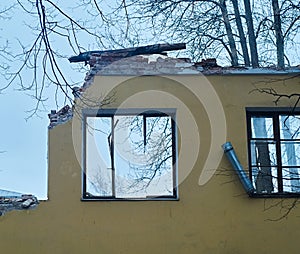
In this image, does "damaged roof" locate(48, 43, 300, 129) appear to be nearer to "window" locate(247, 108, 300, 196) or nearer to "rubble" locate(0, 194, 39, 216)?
"window" locate(247, 108, 300, 196)

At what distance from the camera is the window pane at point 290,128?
1005 cm

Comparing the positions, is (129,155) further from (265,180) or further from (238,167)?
(265,180)

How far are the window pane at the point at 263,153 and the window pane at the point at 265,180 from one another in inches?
4.6

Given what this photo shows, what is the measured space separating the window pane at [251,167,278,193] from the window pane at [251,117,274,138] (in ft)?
1.89

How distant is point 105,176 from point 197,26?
595cm

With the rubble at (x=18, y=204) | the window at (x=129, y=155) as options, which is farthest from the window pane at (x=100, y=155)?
the rubble at (x=18, y=204)

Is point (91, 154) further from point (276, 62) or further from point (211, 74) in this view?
point (276, 62)

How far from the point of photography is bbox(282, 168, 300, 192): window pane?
9.95 metres

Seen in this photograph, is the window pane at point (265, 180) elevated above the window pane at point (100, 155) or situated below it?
below

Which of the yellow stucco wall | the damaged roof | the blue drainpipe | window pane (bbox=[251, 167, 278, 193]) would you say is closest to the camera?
the yellow stucco wall

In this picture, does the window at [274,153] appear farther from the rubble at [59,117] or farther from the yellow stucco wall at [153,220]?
the rubble at [59,117]

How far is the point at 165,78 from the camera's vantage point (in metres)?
10.2

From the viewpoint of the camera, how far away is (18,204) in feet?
31.7

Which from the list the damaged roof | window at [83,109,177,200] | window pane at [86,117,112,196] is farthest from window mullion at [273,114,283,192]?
window pane at [86,117,112,196]
